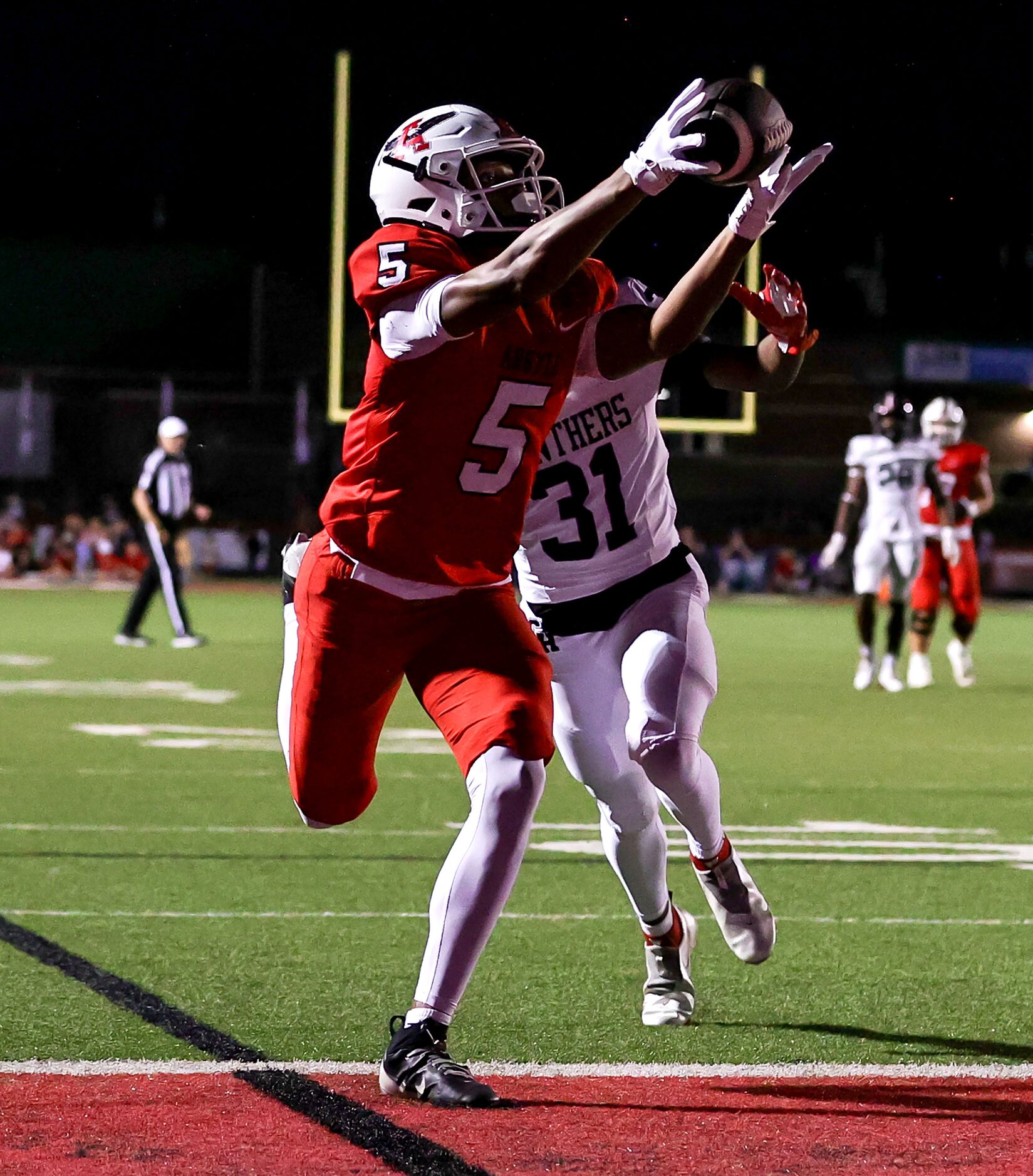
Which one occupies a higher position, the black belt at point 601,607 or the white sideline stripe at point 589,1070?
the black belt at point 601,607

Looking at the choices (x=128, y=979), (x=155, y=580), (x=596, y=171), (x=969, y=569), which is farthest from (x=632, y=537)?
(x=596, y=171)

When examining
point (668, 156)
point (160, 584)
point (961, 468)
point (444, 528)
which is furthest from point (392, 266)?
point (160, 584)

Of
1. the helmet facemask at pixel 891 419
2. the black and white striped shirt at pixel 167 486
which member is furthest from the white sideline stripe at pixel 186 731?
the black and white striped shirt at pixel 167 486

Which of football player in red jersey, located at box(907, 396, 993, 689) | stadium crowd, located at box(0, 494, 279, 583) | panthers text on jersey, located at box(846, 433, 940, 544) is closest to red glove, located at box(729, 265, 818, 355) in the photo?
panthers text on jersey, located at box(846, 433, 940, 544)

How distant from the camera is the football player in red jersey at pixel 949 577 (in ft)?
45.3

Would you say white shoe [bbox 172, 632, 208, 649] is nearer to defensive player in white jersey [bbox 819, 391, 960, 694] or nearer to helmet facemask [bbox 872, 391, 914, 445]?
defensive player in white jersey [bbox 819, 391, 960, 694]

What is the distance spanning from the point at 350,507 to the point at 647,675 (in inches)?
33.3

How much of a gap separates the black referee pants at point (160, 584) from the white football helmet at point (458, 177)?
12025 mm

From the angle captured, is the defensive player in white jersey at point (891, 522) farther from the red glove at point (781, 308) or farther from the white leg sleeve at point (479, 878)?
the white leg sleeve at point (479, 878)

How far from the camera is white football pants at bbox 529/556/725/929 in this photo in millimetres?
4320

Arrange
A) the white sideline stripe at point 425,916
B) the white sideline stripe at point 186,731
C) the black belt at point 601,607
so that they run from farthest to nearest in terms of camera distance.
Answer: the white sideline stripe at point 186,731, the white sideline stripe at point 425,916, the black belt at point 601,607

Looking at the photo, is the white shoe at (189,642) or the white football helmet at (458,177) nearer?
the white football helmet at (458,177)

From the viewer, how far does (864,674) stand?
13.5 meters

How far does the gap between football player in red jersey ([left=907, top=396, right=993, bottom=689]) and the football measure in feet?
34.0
